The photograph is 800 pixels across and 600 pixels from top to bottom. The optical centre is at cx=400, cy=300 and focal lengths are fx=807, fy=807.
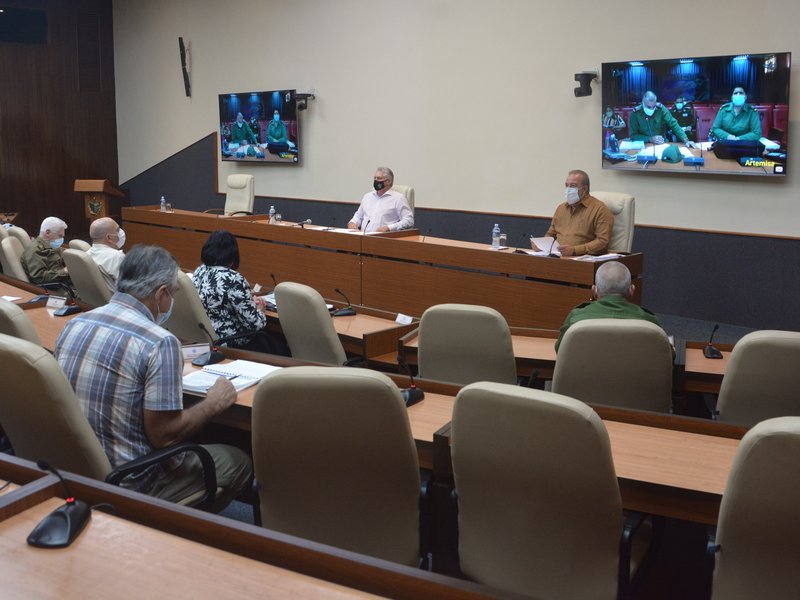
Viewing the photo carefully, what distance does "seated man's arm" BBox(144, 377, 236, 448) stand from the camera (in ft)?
8.11

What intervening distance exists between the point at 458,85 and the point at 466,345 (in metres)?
5.79

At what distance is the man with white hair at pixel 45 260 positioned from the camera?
6.29 meters

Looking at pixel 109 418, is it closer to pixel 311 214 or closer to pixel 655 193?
pixel 655 193

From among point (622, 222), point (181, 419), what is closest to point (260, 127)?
point (622, 222)

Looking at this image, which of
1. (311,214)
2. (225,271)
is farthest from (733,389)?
(311,214)

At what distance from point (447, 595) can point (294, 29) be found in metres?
9.95

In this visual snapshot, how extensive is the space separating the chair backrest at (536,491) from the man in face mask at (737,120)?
5502mm

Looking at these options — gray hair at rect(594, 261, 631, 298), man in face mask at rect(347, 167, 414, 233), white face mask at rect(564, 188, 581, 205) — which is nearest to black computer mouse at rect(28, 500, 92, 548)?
A: gray hair at rect(594, 261, 631, 298)

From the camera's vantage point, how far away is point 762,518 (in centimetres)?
182

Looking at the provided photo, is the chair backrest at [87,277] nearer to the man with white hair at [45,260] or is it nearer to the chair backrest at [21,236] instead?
A: the man with white hair at [45,260]

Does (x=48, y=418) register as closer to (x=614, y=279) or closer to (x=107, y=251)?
(x=614, y=279)

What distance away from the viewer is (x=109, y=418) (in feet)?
8.13

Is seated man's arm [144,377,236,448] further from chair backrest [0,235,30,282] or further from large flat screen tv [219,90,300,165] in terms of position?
large flat screen tv [219,90,300,165]

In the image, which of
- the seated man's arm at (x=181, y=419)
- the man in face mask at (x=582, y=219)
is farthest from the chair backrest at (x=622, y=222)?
the seated man's arm at (x=181, y=419)
